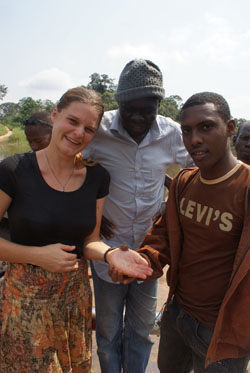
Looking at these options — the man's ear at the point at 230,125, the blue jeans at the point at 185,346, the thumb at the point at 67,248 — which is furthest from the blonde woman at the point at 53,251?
the man's ear at the point at 230,125

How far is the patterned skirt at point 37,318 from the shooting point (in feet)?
4.91

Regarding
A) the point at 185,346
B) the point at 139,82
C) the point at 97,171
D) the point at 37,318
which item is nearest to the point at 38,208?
the point at 97,171

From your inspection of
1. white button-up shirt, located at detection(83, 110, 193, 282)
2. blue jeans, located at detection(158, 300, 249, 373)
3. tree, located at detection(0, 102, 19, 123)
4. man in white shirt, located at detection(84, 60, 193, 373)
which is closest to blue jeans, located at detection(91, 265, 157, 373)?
man in white shirt, located at detection(84, 60, 193, 373)

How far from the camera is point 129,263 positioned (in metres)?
1.61

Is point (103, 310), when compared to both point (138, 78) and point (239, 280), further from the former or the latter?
point (138, 78)

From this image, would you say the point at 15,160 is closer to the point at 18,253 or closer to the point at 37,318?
the point at 18,253

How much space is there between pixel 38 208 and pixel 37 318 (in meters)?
0.54

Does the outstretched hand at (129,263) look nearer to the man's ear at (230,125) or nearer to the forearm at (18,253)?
the forearm at (18,253)

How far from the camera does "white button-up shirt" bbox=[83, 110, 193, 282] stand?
6.53ft

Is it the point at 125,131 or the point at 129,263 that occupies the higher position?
the point at 125,131

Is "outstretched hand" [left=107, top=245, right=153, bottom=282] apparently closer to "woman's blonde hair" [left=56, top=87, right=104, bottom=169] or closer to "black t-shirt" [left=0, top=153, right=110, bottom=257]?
"black t-shirt" [left=0, top=153, right=110, bottom=257]

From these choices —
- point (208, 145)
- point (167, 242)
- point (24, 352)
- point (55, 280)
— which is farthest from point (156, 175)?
point (24, 352)

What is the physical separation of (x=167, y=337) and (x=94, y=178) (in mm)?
987

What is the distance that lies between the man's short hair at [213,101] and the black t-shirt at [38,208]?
0.72 meters
